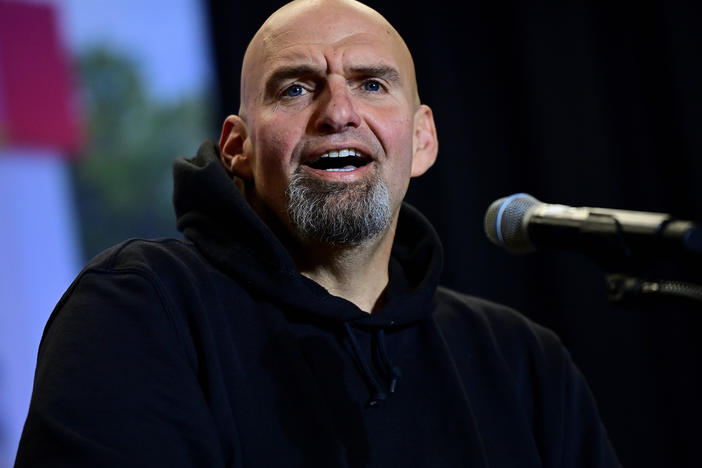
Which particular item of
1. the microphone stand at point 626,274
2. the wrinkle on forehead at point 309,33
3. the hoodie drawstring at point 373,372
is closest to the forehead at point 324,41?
the wrinkle on forehead at point 309,33

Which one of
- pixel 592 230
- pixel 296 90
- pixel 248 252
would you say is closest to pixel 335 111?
pixel 296 90

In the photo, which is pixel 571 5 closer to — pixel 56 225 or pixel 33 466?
pixel 56 225

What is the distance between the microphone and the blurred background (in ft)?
6.11

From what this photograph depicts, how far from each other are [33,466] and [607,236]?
2.70 ft

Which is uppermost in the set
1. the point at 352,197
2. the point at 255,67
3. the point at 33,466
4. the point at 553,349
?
the point at 255,67

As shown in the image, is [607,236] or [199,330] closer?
[607,236]

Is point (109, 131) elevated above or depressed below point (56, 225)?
above

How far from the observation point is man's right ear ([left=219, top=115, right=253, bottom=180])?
5.87 ft

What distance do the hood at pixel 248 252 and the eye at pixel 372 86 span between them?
324mm

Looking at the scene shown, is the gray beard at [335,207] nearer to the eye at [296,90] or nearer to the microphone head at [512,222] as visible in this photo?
the eye at [296,90]

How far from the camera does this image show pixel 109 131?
10.4ft

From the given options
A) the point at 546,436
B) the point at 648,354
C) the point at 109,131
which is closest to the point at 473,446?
the point at 546,436

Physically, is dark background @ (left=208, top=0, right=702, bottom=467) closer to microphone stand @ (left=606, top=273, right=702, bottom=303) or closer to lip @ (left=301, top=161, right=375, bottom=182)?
lip @ (left=301, top=161, right=375, bottom=182)

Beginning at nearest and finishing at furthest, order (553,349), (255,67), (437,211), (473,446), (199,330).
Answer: (199,330), (473,446), (255,67), (553,349), (437,211)
